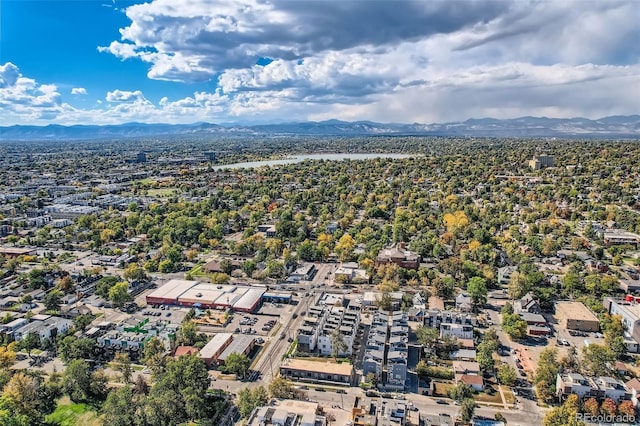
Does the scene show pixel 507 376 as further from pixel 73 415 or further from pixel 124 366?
pixel 73 415

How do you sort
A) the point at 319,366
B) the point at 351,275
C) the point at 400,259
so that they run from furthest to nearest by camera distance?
the point at 400,259 → the point at 351,275 → the point at 319,366

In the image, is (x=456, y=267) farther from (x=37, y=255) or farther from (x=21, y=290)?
(x=37, y=255)

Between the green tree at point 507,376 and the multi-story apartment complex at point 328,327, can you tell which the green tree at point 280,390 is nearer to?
the multi-story apartment complex at point 328,327

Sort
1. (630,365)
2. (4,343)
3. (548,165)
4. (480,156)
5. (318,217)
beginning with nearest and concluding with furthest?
(630,365) → (4,343) → (318,217) → (548,165) → (480,156)

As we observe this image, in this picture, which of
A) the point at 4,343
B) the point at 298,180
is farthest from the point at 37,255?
the point at 298,180

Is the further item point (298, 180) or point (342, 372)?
point (298, 180)

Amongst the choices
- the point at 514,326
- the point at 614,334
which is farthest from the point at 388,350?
the point at 614,334

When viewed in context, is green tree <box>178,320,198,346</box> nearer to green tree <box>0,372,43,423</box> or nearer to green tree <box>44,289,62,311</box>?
green tree <box>0,372,43,423</box>
